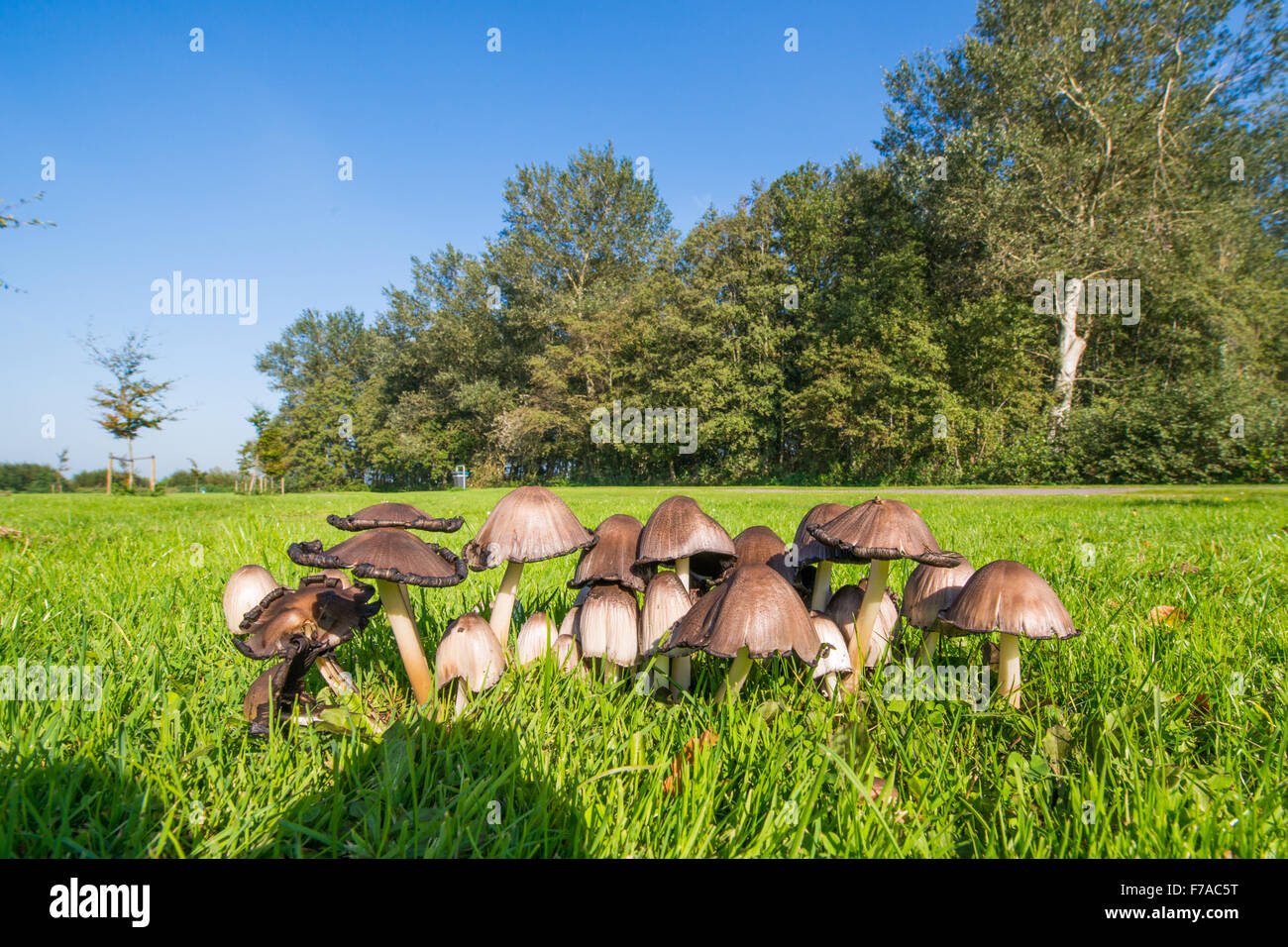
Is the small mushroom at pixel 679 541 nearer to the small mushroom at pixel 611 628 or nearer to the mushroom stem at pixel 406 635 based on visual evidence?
the small mushroom at pixel 611 628

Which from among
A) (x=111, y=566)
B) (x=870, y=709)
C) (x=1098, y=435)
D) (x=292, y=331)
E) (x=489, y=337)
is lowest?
(x=870, y=709)

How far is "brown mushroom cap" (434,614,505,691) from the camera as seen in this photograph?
1.47 metres

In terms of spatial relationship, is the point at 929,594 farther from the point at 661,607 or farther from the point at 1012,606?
the point at 661,607

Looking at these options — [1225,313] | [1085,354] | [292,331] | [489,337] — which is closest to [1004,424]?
[1085,354]

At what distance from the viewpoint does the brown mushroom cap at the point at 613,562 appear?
62.1 inches

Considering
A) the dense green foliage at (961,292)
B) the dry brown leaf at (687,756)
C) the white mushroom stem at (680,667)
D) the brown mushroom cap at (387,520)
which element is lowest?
the dry brown leaf at (687,756)

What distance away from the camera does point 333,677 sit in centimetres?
147

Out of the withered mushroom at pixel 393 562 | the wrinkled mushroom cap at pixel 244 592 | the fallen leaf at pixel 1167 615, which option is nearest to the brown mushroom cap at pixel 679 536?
the withered mushroom at pixel 393 562

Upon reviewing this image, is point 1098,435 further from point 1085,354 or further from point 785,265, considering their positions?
point 785,265

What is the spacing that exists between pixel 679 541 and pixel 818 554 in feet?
1.38

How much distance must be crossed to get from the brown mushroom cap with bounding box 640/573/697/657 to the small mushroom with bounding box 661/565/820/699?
12 centimetres

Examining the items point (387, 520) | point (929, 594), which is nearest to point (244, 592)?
point (387, 520)

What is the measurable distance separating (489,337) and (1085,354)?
1169 inches

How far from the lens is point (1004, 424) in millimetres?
19156
